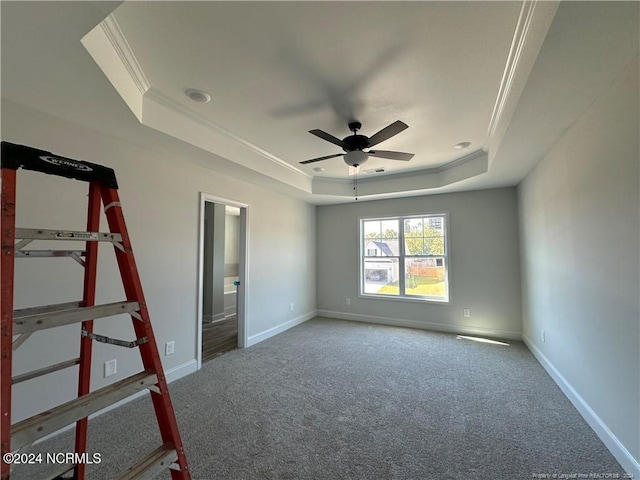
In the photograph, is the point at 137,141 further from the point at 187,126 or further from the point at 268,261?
the point at 268,261

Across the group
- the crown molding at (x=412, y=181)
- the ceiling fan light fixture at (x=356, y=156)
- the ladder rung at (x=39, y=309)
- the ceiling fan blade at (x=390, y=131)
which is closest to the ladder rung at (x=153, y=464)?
the ladder rung at (x=39, y=309)

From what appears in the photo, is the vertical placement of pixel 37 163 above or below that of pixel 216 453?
above

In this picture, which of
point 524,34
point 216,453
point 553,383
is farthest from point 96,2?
point 553,383

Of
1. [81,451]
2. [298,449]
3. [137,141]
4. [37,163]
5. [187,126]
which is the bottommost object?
[298,449]

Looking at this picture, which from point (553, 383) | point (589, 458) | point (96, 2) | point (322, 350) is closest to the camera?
point (96, 2)

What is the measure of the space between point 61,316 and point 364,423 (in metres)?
2.10

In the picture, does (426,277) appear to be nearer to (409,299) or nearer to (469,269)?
(409,299)

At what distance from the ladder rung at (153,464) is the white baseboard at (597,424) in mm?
2507

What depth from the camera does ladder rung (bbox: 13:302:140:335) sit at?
0.83 m

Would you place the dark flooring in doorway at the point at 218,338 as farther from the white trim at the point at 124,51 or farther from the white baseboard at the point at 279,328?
the white trim at the point at 124,51

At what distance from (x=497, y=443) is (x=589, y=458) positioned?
523 millimetres

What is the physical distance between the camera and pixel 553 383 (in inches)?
107

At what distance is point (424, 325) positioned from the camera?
15.4ft

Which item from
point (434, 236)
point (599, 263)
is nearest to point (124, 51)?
point (599, 263)
